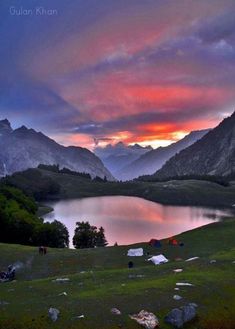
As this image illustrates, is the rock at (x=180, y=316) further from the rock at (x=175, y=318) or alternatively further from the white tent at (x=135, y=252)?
the white tent at (x=135, y=252)

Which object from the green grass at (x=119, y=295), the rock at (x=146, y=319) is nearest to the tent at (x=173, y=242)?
the green grass at (x=119, y=295)

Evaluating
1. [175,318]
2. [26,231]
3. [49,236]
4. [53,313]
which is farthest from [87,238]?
[53,313]

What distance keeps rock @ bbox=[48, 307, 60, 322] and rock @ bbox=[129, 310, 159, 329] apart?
5.91 metres

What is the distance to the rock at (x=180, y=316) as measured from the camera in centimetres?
3383

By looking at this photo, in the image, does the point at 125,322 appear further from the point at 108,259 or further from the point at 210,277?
the point at 108,259

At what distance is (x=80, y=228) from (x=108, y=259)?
4317 centimetres

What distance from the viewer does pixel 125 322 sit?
108 ft

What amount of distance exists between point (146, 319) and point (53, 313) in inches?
289

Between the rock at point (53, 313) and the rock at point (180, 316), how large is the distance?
8697 mm

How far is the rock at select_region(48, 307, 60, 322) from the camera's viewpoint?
1276 inches

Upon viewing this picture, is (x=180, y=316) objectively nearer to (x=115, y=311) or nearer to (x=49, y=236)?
(x=115, y=311)

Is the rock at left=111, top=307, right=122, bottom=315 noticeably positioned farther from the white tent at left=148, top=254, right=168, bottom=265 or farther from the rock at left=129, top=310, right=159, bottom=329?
the white tent at left=148, top=254, right=168, bottom=265

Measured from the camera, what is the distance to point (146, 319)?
33375mm

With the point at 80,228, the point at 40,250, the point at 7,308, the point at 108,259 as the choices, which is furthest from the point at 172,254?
the point at 80,228
